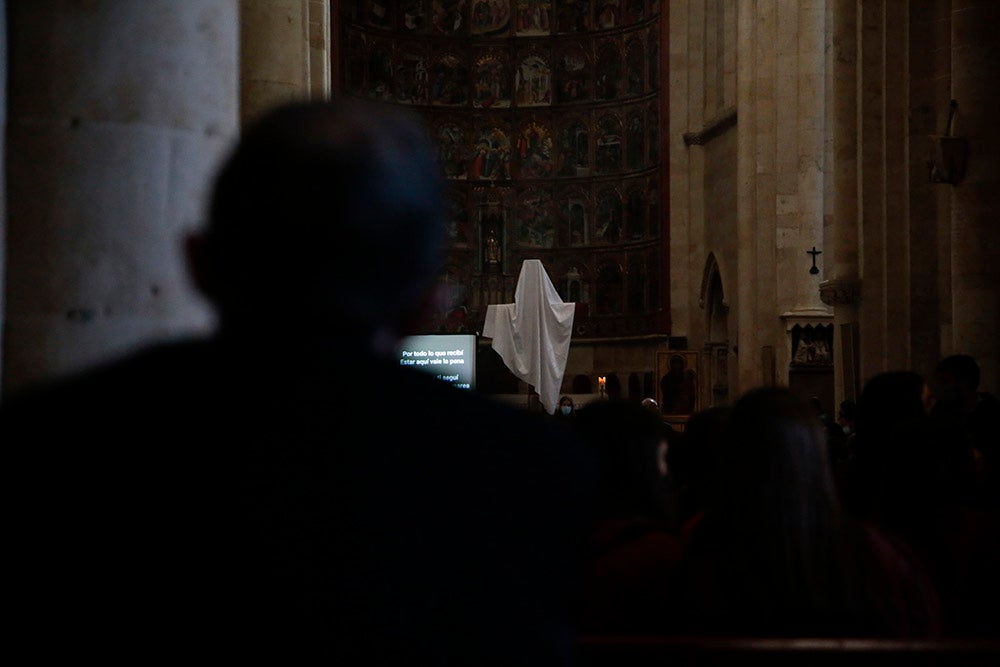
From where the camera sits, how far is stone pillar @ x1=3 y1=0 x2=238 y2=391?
321 cm

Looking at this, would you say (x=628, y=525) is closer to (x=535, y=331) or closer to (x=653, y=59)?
(x=535, y=331)

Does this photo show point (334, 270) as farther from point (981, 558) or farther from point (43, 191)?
point (981, 558)

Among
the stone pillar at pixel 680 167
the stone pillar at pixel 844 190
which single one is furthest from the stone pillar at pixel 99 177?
the stone pillar at pixel 680 167

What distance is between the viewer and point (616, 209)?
2980cm

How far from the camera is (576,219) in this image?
99.0ft

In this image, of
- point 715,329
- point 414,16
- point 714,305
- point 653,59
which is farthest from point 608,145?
point 715,329

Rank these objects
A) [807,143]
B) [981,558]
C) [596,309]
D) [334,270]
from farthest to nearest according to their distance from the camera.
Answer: [596,309], [807,143], [981,558], [334,270]

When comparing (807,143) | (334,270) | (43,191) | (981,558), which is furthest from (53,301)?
(807,143)

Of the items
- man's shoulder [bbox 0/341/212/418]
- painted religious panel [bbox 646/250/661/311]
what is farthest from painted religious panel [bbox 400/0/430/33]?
man's shoulder [bbox 0/341/212/418]

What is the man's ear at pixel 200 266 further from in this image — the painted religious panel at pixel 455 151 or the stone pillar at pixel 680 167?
the painted religious panel at pixel 455 151

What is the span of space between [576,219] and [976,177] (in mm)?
18486

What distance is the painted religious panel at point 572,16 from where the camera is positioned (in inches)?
1184

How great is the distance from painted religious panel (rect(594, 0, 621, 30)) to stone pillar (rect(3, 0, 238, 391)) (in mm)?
27230

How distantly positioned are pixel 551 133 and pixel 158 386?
96.6ft
